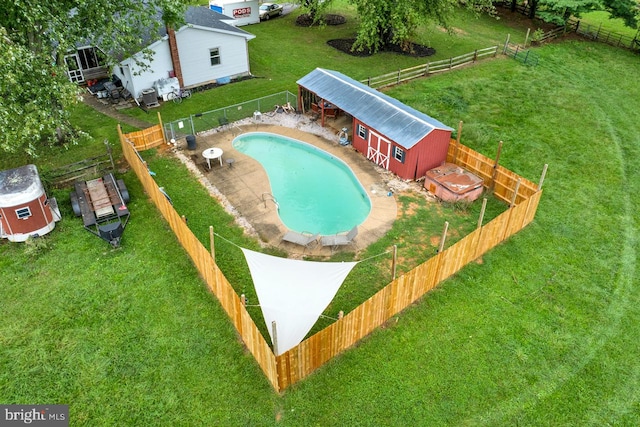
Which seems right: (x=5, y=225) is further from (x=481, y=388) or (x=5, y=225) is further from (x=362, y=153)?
(x=481, y=388)

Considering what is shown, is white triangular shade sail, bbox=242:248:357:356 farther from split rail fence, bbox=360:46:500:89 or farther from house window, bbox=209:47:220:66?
house window, bbox=209:47:220:66

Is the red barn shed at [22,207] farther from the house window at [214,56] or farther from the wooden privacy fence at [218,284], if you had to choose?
the house window at [214,56]

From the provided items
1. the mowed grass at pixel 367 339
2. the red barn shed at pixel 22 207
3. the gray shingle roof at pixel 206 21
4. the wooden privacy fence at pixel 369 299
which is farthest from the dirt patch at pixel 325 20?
the red barn shed at pixel 22 207

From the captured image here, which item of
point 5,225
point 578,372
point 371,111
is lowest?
point 578,372

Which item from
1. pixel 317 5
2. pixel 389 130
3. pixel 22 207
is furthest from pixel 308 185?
pixel 317 5

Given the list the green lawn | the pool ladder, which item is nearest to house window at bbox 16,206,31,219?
the pool ladder

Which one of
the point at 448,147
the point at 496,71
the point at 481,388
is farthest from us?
the point at 496,71

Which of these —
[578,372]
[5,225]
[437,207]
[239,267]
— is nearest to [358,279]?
[239,267]

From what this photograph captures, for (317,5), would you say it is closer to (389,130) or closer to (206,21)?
(206,21)
